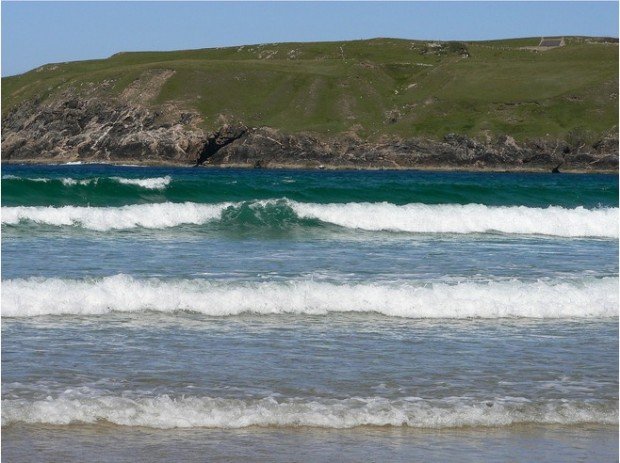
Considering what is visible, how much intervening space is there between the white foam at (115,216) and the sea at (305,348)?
1696mm

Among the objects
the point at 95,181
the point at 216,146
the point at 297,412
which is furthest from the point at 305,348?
the point at 216,146

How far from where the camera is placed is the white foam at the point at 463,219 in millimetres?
26781

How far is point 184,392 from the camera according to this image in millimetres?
8781

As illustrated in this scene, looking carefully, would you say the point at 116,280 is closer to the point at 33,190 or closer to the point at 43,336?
the point at 43,336

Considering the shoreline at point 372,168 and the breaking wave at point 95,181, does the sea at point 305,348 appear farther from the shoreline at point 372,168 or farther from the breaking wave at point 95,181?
the shoreline at point 372,168

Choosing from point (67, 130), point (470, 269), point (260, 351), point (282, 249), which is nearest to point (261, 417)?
point (260, 351)

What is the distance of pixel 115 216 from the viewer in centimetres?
2531

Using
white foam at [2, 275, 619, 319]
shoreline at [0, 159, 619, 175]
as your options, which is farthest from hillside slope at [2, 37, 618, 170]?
white foam at [2, 275, 619, 319]

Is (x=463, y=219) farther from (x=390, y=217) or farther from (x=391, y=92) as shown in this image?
(x=391, y=92)

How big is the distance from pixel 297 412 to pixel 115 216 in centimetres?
1791

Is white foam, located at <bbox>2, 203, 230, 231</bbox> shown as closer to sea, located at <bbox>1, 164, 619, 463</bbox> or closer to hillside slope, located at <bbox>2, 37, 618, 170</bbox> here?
sea, located at <bbox>1, 164, 619, 463</bbox>

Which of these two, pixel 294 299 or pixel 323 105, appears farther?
pixel 323 105

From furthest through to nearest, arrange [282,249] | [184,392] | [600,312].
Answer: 1. [282,249]
2. [600,312]
3. [184,392]

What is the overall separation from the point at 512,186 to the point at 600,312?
3141 centimetres
